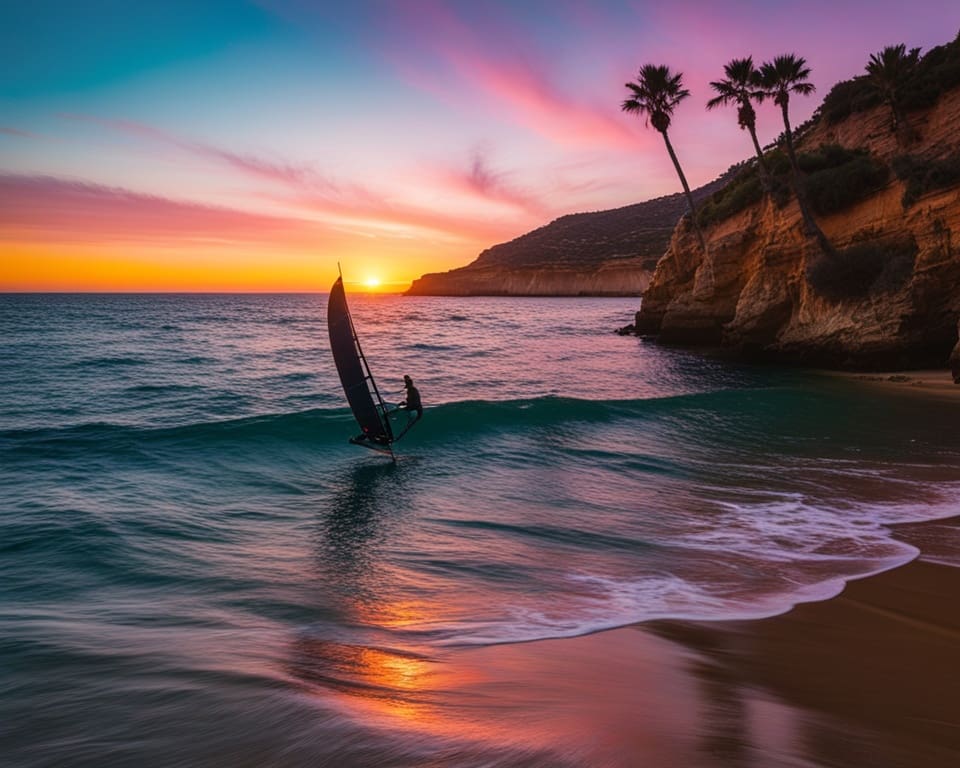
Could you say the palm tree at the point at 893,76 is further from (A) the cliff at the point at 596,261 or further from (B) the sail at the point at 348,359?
(A) the cliff at the point at 596,261

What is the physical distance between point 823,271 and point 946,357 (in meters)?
5.59

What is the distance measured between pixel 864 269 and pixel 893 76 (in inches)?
450

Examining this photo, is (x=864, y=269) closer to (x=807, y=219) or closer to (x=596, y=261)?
(x=807, y=219)

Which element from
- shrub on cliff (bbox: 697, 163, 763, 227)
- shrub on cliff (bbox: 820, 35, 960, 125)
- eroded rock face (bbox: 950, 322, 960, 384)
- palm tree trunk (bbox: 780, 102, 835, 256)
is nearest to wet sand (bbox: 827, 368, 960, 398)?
eroded rock face (bbox: 950, 322, 960, 384)

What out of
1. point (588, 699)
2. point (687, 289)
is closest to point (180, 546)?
point (588, 699)

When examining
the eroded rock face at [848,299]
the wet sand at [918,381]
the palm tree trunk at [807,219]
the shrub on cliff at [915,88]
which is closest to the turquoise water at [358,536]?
the wet sand at [918,381]

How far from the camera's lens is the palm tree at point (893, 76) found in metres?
27.7

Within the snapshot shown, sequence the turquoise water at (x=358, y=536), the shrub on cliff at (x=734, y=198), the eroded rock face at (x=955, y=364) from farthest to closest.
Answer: the shrub on cliff at (x=734, y=198) → the eroded rock face at (x=955, y=364) → the turquoise water at (x=358, y=536)

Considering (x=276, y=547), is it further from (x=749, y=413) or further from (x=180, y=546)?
(x=749, y=413)

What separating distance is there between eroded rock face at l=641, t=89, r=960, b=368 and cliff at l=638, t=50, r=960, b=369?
0.17 ft

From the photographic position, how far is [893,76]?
27.8 m

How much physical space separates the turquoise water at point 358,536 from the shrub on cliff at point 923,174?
25.1ft

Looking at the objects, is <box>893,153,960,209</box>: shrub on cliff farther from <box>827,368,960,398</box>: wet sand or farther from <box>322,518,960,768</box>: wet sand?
<box>322,518,960,768</box>: wet sand

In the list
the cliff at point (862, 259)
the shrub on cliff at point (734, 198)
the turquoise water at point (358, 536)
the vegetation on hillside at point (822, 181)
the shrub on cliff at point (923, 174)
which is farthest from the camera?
the shrub on cliff at point (734, 198)
